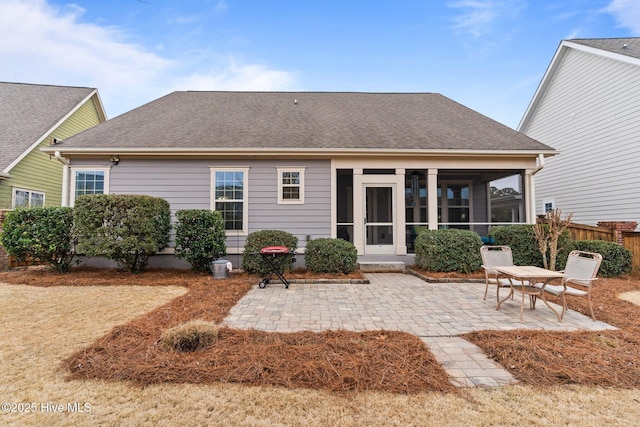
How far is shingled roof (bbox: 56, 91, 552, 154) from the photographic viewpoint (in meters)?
7.83

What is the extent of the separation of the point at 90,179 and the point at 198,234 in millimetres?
3960

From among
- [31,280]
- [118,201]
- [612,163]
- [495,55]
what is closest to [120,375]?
[118,201]

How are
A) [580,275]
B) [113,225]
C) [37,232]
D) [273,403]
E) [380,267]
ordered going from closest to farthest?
1. [273,403]
2. [580,275]
3. [113,225]
4. [37,232]
5. [380,267]

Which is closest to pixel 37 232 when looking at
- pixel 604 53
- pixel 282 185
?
pixel 282 185

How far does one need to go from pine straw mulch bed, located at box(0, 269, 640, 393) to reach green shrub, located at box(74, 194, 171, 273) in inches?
131

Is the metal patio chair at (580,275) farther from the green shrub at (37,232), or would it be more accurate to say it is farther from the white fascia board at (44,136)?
the white fascia board at (44,136)

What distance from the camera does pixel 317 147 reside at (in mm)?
7707

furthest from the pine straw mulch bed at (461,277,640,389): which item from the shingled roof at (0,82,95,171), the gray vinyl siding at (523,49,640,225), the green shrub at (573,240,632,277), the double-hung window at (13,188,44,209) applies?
the shingled roof at (0,82,95,171)

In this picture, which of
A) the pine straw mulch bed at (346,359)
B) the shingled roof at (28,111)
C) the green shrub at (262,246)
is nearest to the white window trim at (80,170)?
the green shrub at (262,246)

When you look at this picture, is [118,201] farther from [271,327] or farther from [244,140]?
[271,327]

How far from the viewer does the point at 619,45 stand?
9.64 metres

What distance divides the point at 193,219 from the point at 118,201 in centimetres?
164

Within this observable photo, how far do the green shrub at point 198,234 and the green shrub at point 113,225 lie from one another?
25.9 inches

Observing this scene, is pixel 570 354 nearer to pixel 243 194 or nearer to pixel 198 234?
pixel 198 234
